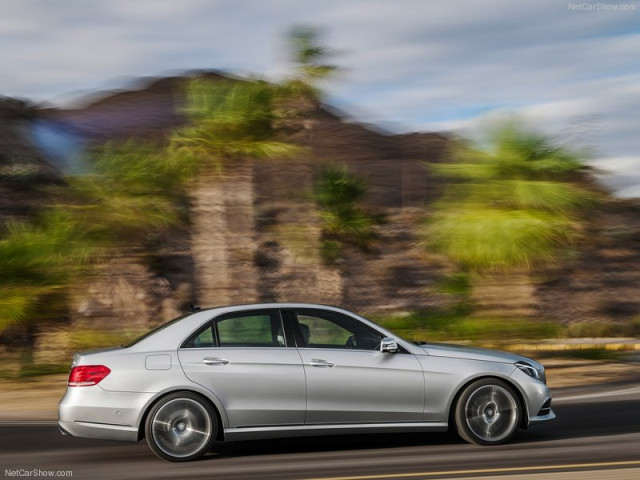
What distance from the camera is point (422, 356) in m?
9.88

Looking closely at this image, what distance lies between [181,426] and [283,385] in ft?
3.26

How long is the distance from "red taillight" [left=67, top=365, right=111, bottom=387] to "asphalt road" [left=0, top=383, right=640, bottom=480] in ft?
2.51

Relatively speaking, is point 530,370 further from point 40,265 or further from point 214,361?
point 40,265

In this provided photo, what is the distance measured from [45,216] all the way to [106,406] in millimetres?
13288

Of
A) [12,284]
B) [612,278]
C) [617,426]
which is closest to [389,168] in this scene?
[612,278]

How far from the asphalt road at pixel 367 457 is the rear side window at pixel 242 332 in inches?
42.2

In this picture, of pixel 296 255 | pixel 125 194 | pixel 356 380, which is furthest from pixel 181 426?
pixel 296 255

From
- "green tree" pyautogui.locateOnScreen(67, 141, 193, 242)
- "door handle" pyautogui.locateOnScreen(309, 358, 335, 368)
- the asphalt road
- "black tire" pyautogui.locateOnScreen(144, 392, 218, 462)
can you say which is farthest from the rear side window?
"green tree" pyautogui.locateOnScreen(67, 141, 193, 242)

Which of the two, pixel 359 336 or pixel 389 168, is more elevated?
pixel 389 168

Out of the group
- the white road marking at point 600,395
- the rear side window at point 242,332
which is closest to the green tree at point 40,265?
the white road marking at point 600,395

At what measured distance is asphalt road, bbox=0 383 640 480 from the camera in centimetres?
868

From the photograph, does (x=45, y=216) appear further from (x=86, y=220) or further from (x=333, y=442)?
(x=333, y=442)

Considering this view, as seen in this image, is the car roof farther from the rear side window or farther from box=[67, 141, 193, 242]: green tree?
box=[67, 141, 193, 242]: green tree

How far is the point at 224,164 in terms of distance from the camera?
25.2 metres
